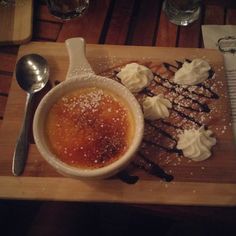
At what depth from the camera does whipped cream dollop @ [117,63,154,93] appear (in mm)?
1037

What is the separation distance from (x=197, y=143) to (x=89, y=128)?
10.8 inches

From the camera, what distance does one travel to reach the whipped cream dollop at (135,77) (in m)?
Result: 1.04

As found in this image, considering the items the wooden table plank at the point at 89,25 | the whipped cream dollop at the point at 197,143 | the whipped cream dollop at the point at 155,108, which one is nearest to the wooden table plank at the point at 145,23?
the wooden table plank at the point at 89,25

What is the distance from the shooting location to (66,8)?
1.22 metres

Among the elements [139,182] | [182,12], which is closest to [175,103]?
[139,182]

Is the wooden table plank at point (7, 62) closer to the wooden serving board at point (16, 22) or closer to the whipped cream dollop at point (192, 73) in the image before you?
the wooden serving board at point (16, 22)

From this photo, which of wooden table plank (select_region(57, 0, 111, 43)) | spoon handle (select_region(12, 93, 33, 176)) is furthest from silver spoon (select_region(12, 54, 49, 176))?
wooden table plank (select_region(57, 0, 111, 43))

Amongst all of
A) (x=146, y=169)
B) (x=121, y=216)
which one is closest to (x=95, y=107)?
(x=146, y=169)

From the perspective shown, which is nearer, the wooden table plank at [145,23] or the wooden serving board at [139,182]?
the wooden serving board at [139,182]

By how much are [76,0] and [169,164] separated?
2.07 ft

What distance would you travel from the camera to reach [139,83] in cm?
104

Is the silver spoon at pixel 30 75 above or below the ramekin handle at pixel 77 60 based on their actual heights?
below

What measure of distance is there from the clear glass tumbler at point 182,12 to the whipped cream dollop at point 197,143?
1.38ft

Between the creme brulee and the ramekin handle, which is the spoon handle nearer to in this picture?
the creme brulee
